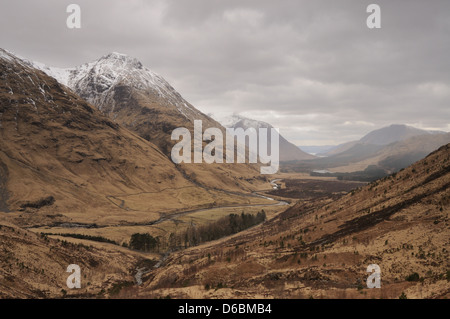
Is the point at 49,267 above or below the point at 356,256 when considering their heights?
below

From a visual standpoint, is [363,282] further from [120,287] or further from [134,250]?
[134,250]

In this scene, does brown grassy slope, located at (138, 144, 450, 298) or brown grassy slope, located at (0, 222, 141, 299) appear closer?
brown grassy slope, located at (138, 144, 450, 298)

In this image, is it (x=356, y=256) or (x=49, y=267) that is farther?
(x=49, y=267)

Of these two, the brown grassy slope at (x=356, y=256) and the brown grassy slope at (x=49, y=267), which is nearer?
the brown grassy slope at (x=356, y=256)
